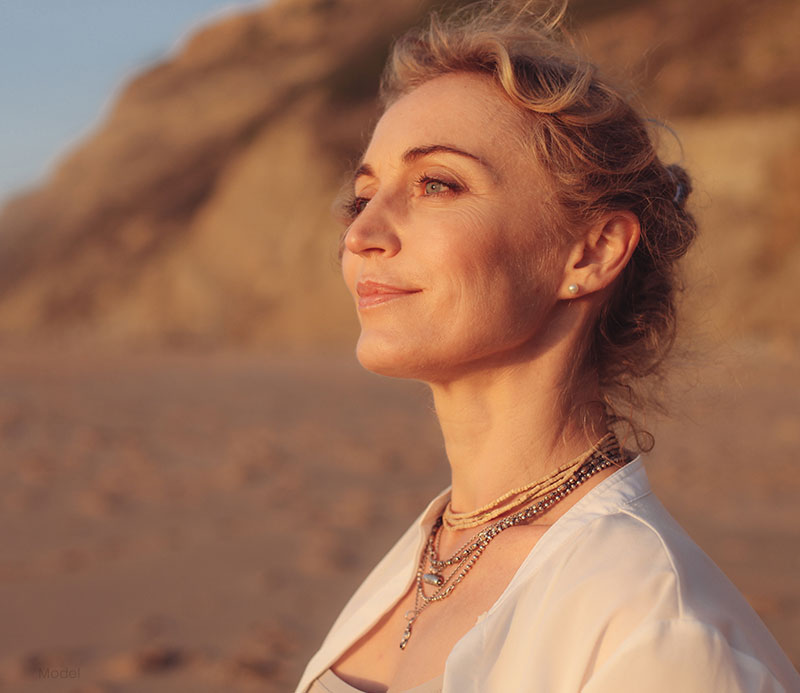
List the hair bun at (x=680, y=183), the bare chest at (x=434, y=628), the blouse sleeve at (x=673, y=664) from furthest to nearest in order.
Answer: the hair bun at (x=680, y=183)
the bare chest at (x=434, y=628)
the blouse sleeve at (x=673, y=664)

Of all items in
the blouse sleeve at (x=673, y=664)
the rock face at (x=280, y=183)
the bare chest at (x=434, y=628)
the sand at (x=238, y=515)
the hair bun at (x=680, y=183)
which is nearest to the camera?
the blouse sleeve at (x=673, y=664)

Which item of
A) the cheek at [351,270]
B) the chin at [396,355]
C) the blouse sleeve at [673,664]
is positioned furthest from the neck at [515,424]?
the blouse sleeve at [673,664]

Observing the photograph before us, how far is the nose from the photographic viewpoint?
1.67 metres

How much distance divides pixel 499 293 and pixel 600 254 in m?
0.25

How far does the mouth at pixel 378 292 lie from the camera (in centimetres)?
166

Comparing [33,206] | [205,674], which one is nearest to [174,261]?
[33,206]

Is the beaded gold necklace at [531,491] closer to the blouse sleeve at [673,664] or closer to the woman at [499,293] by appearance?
the woman at [499,293]

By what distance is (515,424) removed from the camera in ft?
5.74

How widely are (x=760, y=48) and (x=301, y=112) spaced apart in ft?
38.9

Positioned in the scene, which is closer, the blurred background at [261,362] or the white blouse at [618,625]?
the white blouse at [618,625]

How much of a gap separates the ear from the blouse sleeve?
723mm

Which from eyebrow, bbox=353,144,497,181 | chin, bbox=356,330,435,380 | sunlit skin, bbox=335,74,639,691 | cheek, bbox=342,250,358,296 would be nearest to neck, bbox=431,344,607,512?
sunlit skin, bbox=335,74,639,691

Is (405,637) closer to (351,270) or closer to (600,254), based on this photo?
(351,270)

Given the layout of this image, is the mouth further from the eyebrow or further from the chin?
the eyebrow
